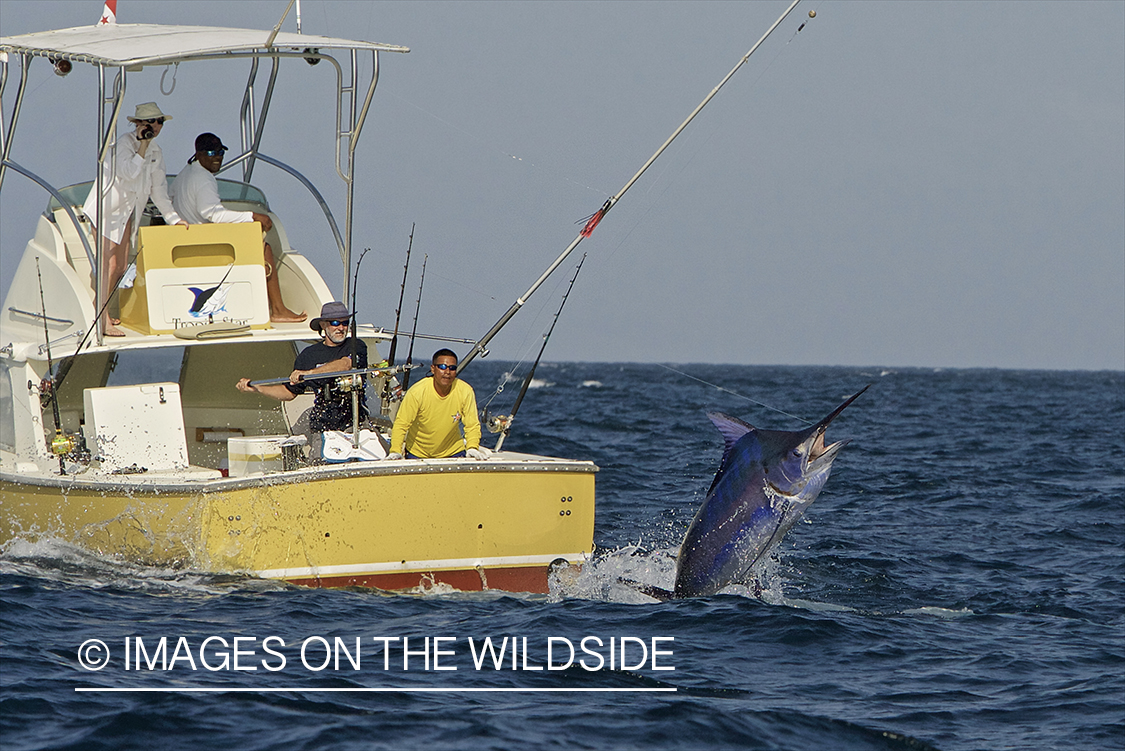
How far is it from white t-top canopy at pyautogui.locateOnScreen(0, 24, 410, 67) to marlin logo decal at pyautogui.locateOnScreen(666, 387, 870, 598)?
463 centimetres

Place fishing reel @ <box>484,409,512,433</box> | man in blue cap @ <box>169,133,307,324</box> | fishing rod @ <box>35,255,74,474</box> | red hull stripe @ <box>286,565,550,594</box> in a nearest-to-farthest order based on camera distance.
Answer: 1. red hull stripe @ <box>286,565,550,594</box>
2. fishing rod @ <box>35,255,74,474</box>
3. fishing reel @ <box>484,409,512,433</box>
4. man in blue cap @ <box>169,133,307,324</box>

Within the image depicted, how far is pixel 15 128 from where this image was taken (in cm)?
1106

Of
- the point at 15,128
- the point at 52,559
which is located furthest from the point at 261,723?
the point at 15,128

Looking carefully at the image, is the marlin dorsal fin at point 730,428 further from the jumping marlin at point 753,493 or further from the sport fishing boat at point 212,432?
the sport fishing boat at point 212,432

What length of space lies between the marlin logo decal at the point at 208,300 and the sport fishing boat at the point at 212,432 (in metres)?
0.02

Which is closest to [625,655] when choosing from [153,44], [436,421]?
[436,421]

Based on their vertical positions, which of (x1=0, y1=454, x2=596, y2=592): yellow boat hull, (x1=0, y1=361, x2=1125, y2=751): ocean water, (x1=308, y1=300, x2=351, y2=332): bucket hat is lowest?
(x1=0, y1=361, x2=1125, y2=751): ocean water

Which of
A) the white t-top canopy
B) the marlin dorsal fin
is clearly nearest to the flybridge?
the white t-top canopy

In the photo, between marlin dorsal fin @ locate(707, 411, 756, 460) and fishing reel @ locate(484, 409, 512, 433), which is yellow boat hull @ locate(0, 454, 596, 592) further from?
marlin dorsal fin @ locate(707, 411, 756, 460)

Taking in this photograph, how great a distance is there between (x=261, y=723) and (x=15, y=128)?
21.0ft

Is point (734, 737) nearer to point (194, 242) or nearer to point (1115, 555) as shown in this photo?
point (194, 242)

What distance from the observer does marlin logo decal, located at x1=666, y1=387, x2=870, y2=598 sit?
7758mm

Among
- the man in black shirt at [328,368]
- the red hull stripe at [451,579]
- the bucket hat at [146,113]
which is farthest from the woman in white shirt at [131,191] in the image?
the red hull stripe at [451,579]

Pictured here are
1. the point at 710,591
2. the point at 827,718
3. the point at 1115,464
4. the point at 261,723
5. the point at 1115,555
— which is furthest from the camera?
the point at 1115,464
